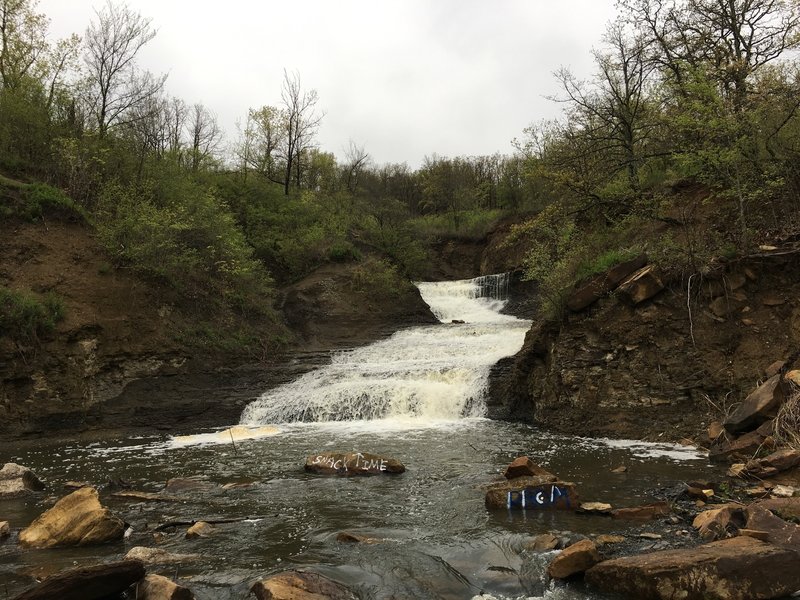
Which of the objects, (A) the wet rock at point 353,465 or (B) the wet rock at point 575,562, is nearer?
(B) the wet rock at point 575,562

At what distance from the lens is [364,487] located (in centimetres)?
916

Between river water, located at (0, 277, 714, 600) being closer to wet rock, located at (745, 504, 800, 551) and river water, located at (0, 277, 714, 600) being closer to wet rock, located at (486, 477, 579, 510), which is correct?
wet rock, located at (486, 477, 579, 510)

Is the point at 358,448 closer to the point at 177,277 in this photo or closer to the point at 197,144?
the point at 177,277

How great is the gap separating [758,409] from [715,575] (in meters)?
6.13

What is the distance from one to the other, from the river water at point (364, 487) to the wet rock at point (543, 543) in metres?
0.14

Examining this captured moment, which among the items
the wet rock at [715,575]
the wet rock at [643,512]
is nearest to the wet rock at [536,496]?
the wet rock at [643,512]

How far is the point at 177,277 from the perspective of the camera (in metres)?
20.9

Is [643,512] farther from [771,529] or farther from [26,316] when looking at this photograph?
[26,316]

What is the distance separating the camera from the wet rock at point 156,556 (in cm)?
580

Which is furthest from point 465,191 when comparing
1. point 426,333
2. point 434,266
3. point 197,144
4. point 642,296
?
point 642,296

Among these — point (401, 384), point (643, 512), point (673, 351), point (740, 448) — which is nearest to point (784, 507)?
point (643, 512)

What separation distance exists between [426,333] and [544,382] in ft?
33.4

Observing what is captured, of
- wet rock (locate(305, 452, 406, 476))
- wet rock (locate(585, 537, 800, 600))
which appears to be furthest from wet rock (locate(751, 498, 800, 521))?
wet rock (locate(305, 452, 406, 476))

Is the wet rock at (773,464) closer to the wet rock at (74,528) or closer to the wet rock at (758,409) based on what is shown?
the wet rock at (758,409)
